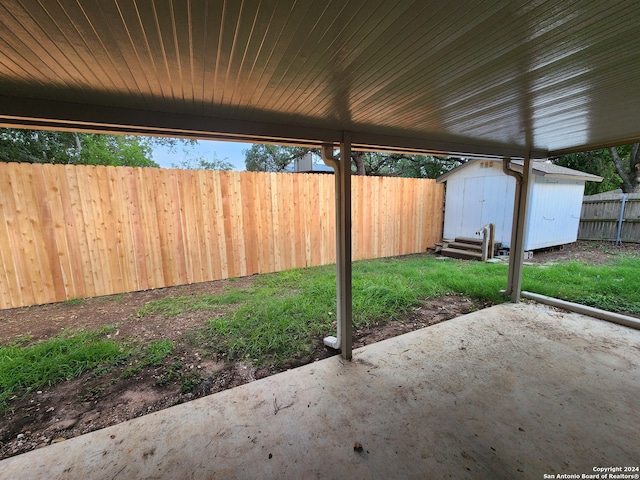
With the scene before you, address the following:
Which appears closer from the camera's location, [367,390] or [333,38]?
[333,38]

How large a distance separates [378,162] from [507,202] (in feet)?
22.3

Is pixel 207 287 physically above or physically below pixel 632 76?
below

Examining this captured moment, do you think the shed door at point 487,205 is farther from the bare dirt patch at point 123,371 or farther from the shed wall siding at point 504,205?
the bare dirt patch at point 123,371

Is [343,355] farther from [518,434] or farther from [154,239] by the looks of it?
[154,239]

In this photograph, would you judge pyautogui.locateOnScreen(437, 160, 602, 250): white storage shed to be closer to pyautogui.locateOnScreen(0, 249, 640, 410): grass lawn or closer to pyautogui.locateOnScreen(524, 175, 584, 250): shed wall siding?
pyautogui.locateOnScreen(524, 175, 584, 250): shed wall siding

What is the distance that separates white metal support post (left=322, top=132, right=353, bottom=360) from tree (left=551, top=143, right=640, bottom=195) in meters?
10.8

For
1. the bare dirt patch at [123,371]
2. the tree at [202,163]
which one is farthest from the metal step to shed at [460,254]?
the tree at [202,163]

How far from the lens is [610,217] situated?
27.1 feet

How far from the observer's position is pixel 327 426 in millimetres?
1912

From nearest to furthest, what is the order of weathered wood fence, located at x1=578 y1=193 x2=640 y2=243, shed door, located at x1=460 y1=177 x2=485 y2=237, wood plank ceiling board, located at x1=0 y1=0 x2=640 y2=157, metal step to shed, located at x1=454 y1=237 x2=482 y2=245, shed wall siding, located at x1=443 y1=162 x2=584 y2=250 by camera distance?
wood plank ceiling board, located at x1=0 y1=0 x2=640 y2=157 → shed wall siding, located at x1=443 y1=162 x2=584 y2=250 → metal step to shed, located at x1=454 y1=237 x2=482 y2=245 → shed door, located at x1=460 y1=177 x2=485 y2=237 → weathered wood fence, located at x1=578 y1=193 x2=640 y2=243

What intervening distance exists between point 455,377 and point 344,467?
1.34 meters

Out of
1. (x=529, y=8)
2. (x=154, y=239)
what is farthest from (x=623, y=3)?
(x=154, y=239)

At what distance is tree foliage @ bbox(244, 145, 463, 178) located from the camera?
12406 mm

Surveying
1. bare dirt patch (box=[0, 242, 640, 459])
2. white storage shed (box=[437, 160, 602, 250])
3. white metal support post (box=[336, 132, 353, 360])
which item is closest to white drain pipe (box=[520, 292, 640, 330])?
bare dirt patch (box=[0, 242, 640, 459])
